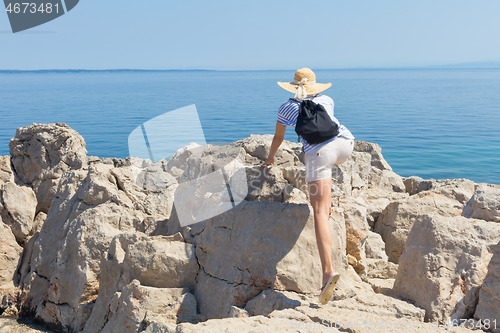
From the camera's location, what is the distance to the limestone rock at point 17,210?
7.88 m

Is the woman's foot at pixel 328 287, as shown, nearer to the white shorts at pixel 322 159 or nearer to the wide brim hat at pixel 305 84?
the white shorts at pixel 322 159

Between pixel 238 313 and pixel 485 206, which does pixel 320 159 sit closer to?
pixel 238 313

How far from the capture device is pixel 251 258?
475 cm

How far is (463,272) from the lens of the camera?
4.48 metres

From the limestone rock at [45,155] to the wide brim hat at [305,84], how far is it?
486 cm

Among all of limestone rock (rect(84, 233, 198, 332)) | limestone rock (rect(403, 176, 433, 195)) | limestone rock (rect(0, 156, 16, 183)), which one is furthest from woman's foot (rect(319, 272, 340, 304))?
limestone rock (rect(0, 156, 16, 183))

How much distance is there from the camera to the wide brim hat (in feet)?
15.7

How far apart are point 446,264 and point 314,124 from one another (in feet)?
5.51

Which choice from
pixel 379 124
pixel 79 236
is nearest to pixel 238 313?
pixel 79 236

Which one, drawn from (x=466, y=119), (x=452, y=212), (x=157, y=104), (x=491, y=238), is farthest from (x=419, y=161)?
(x=157, y=104)

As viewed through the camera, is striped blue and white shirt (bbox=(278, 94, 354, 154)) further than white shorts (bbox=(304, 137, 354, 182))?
Yes

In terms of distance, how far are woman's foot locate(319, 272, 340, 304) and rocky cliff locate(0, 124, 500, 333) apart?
0.29 ft

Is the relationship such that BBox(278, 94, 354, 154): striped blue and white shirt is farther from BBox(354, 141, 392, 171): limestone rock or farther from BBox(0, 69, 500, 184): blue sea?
BBox(0, 69, 500, 184): blue sea

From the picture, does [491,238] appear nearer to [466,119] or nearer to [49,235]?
[49,235]
